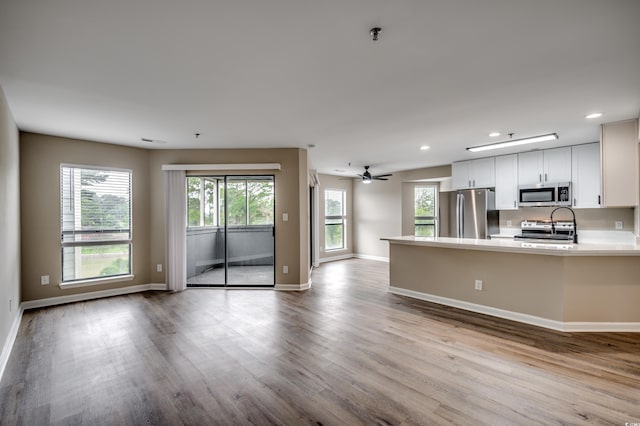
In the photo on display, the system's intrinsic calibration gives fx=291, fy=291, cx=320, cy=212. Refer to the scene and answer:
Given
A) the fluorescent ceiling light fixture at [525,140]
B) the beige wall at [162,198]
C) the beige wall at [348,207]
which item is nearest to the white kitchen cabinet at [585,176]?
the fluorescent ceiling light fixture at [525,140]

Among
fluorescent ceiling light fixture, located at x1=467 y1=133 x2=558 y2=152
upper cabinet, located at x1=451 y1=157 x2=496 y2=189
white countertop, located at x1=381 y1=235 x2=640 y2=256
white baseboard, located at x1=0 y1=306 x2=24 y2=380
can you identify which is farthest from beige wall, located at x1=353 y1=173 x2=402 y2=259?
white baseboard, located at x1=0 y1=306 x2=24 y2=380

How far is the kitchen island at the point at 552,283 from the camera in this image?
127 inches

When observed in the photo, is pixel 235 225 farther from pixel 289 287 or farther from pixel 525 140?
pixel 525 140

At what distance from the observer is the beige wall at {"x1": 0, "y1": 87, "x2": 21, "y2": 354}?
2791 millimetres

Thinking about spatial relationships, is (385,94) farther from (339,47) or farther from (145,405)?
(145,405)

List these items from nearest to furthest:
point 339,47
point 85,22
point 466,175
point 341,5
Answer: point 341,5, point 85,22, point 339,47, point 466,175

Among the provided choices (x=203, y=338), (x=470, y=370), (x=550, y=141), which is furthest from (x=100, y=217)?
(x=550, y=141)

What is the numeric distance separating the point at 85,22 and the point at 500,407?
3.61 metres

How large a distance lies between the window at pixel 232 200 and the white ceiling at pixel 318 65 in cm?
135

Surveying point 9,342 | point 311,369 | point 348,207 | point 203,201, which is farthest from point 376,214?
point 9,342

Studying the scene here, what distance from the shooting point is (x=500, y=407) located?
76.3 inches

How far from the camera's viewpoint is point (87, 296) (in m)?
4.56

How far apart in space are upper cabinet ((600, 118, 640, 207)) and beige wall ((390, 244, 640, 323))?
920 mm

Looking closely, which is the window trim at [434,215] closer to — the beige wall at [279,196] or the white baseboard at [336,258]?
the white baseboard at [336,258]
